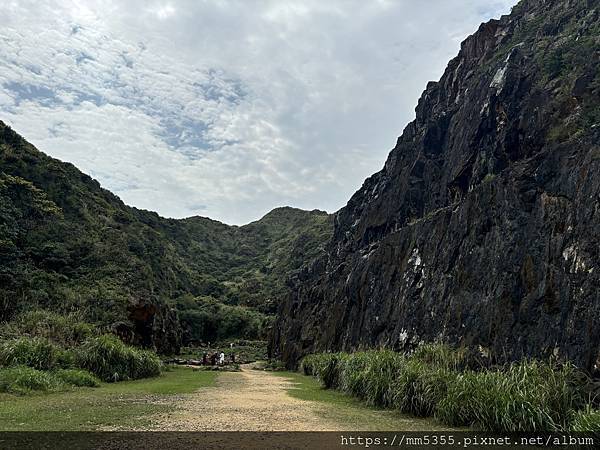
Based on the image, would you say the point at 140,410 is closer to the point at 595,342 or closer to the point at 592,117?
the point at 595,342

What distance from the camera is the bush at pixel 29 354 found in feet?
53.8

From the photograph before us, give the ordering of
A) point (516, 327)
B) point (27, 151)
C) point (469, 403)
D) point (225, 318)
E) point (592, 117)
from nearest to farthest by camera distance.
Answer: point (469, 403)
point (516, 327)
point (592, 117)
point (27, 151)
point (225, 318)

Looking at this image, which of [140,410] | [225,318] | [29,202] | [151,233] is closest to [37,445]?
[140,410]

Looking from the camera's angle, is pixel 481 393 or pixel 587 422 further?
pixel 481 393

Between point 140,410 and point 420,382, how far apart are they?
717 cm

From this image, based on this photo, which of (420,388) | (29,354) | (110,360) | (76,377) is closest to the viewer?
(420,388)

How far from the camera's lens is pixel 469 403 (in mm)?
10445

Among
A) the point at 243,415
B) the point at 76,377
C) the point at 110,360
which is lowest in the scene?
the point at 243,415

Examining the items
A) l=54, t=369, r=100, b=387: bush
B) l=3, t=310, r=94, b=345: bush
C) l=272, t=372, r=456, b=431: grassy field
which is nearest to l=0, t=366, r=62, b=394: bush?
l=54, t=369, r=100, b=387: bush

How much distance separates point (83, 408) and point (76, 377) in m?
5.49

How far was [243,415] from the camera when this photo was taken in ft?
38.8

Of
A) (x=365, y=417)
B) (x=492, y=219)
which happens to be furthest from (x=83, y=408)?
(x=492, y=219)

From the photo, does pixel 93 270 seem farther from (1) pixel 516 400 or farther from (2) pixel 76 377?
(1) pixel 516 400

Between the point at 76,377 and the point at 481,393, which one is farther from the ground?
the point at 481,393
